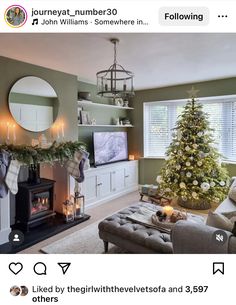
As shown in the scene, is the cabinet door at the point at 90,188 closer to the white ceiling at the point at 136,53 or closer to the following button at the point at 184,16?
the white ceiling at the point at 136,53

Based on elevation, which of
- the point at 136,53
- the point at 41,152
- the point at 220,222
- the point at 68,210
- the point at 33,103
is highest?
the point at 136,53

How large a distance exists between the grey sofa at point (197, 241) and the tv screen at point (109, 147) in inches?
102

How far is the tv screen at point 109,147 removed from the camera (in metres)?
3.78

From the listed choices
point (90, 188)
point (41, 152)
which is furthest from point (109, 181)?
point (41, 152)

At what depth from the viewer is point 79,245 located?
7.13 feet

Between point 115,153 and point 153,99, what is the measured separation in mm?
1402

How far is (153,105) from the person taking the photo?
4516mm
